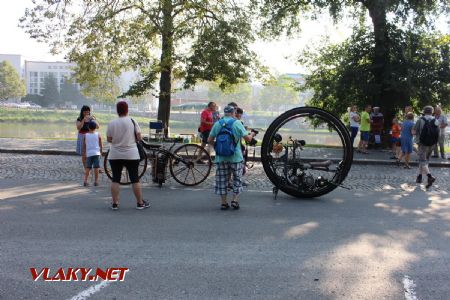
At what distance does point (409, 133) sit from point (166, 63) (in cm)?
1088

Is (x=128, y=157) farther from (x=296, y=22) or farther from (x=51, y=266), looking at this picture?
(x=296, y=22)

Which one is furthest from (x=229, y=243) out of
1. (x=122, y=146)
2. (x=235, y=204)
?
(x=122, y=146)

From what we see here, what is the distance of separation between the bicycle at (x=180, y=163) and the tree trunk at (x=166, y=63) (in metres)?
9.22

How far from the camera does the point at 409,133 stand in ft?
41.3

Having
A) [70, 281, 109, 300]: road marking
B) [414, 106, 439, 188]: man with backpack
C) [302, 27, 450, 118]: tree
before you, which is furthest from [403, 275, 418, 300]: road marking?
[302, 27, 450, 118]: tree

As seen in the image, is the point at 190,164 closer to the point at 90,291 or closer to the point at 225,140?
the point at 225,140

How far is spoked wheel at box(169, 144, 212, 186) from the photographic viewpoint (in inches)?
370

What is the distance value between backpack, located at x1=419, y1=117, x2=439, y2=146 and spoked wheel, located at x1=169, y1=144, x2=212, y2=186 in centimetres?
472

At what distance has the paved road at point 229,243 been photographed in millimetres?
4285

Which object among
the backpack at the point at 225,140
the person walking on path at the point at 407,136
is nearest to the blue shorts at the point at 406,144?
the person walking on path at the point at 407,136

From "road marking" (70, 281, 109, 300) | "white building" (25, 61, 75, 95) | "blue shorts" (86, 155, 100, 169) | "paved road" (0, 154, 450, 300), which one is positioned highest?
"white building" (25, 61, 75, 95)

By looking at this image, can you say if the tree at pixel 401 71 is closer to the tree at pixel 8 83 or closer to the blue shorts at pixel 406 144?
the blue shorts at pixel 406 144

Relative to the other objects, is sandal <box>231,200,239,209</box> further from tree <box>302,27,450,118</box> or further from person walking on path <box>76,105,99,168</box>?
tree <box>302,27,450,118</box>

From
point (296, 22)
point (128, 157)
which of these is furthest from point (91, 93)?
point (128, 157)
